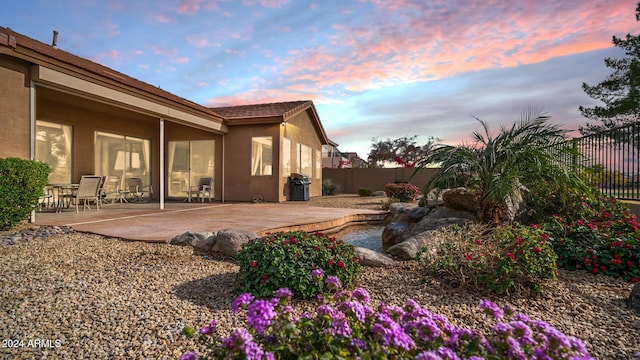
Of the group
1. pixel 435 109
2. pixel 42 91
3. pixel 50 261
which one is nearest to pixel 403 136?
pixel 435 109

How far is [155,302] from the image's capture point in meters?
2.37

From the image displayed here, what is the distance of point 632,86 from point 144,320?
15.8m

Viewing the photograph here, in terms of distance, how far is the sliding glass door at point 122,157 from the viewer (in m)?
9.34

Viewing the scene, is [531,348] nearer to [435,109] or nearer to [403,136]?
[435,109]

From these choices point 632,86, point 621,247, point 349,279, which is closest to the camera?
point 349,279

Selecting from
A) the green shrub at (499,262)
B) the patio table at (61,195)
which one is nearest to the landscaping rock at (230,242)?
the green shrub at (499,262)

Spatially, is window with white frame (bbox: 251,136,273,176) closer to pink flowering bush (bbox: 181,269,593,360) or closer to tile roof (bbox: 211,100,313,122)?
tile roof (bbox: 211,100,313,122)

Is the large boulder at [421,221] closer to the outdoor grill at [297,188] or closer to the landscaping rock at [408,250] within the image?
the landscaping rock at [408,250]

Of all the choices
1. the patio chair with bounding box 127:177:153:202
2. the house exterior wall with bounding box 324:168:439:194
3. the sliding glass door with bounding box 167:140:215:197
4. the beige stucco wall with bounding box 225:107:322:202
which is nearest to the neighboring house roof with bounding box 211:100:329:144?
the beige stucco wall with bounding box 225:107:322:202

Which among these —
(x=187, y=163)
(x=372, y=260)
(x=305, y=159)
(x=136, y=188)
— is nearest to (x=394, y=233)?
(x=372, y=260)

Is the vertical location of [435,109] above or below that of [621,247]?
above

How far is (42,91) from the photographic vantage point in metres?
6.43

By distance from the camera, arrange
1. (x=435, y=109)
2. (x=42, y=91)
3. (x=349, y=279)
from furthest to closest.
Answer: (x=435, y=109)
(x=42, y=91)
(x=349, y=279)

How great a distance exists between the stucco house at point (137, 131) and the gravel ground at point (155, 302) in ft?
10.4
